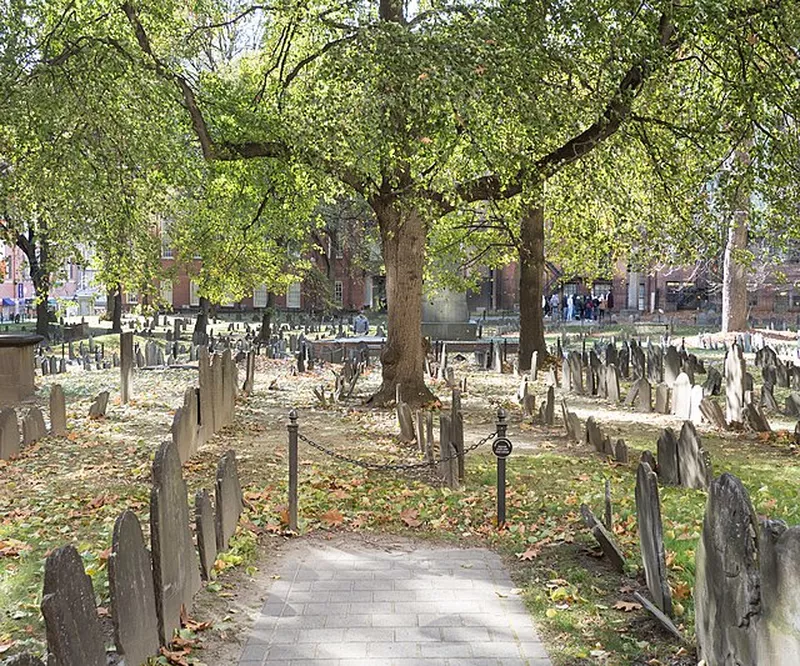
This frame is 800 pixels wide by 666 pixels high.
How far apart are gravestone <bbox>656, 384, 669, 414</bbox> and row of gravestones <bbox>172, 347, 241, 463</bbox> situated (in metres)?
6.82

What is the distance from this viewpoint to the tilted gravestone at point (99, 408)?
531 inches

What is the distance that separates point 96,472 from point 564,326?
1314 inches

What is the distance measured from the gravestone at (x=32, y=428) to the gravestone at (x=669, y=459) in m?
7.77

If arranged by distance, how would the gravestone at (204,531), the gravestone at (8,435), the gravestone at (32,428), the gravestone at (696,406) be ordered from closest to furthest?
the gravestone at (204,531) < the gravestone at (8,435) < the gravestone at (32,428) < the gravestone at (696,406)

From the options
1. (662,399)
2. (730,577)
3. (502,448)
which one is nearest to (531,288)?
(662,399)

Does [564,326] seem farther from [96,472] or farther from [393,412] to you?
[96,472]

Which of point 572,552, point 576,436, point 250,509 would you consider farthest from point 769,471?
point 250,509

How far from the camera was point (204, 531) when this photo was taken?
5.85 metres

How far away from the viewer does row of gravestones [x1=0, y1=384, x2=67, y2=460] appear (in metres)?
10.3

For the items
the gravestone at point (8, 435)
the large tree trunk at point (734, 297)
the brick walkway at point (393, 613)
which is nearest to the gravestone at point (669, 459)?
the brick walkway at point (393, 613)

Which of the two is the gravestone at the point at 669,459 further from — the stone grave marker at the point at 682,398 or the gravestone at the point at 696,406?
the stone grave marker at the point at 682,398

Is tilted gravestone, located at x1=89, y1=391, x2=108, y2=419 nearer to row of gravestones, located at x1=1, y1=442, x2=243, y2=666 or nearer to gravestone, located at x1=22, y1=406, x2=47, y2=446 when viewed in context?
gravestone, located at x1=22, y1=406, x2=47, y2=446

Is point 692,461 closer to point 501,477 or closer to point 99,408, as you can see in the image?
point 501,477

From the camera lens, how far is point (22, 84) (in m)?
12.4
